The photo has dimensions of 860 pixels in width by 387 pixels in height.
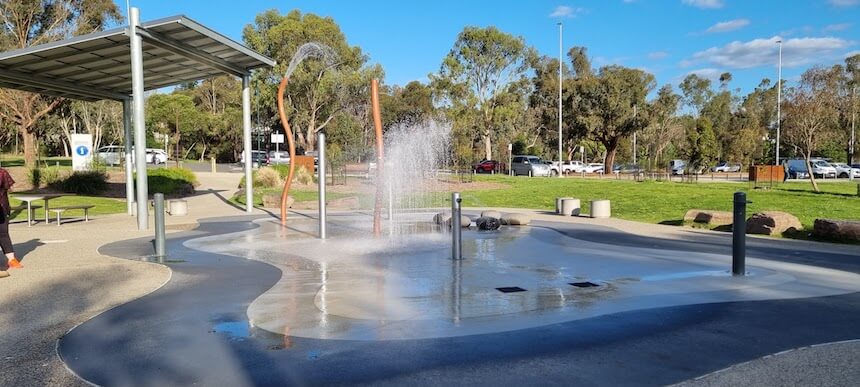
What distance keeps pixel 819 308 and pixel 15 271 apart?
940 cm

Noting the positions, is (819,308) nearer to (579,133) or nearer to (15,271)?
(15,271)

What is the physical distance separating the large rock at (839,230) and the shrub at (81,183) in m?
23.9

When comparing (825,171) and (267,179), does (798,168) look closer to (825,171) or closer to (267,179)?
(825,171)

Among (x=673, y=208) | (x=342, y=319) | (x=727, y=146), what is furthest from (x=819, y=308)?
(x=727, y=146)

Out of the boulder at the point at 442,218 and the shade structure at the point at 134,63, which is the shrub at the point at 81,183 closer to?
the shade structure at the point at 134,63

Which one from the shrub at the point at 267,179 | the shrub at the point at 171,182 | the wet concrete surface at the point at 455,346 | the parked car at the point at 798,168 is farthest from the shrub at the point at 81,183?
the parked car at the point at 798,168

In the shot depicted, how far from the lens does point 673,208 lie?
61.4 feet

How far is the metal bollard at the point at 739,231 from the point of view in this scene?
7328 mm

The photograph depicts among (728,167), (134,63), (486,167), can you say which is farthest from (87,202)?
(728,167)

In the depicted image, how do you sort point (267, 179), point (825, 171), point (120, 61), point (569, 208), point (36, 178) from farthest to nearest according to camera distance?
1. point (825, 171)
2. point (267, 179)
3. point (36, 178)
4. point (569, 208)
5. point (120, 61)

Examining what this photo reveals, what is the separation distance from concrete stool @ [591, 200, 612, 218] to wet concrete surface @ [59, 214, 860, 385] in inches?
387

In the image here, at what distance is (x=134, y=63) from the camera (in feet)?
42.5

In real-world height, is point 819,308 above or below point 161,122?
below

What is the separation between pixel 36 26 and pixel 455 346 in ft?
129
